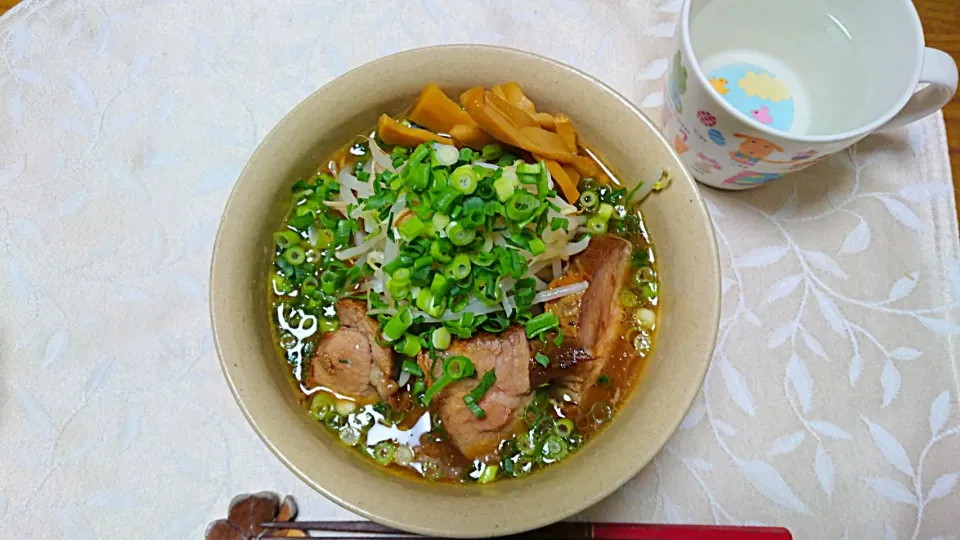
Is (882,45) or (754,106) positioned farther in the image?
(754,106)

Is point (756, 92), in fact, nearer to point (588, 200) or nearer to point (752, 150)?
point (752, 150)

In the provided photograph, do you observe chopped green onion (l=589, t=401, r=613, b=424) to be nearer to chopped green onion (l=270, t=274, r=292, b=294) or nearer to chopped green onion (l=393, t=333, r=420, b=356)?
chopped green onion (l=393, t=333, r=420, b=356)

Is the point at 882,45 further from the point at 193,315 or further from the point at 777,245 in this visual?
the point at 193,315

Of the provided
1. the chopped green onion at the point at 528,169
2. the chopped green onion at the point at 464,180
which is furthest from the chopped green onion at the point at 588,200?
the chopped green onion at the point at 464,180

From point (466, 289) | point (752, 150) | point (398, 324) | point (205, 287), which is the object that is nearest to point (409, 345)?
point (398, 324)

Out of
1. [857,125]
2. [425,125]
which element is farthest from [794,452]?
[425,125]

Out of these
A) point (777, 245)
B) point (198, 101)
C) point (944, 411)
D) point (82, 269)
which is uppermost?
point (198, 101)

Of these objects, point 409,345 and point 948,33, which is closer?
point 409,345
